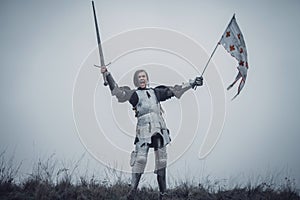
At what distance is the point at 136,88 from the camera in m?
8.60

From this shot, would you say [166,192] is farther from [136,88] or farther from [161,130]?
[136,88]

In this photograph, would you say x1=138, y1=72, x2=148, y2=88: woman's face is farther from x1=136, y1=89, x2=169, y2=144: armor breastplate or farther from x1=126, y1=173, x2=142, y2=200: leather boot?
x1=126, y1=173, x2=142, y2=200: leather boot

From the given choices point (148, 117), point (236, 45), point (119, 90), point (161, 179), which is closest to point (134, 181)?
point (161, 179)

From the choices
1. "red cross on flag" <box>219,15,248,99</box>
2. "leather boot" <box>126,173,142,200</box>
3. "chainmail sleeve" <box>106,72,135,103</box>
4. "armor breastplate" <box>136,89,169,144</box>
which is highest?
"red cross on flag" <box>219,15,248,99</box>

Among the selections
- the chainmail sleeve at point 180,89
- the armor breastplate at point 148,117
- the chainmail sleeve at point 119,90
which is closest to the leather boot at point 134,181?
the armor breastplate at point 148,117

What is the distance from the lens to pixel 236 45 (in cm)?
866

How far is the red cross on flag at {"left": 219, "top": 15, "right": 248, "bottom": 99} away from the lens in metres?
8.52

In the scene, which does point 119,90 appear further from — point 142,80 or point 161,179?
point 161,179

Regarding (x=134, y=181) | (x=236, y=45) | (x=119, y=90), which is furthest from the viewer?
(x=236, y=45)

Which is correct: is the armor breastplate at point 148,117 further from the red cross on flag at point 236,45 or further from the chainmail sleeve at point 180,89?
the red cross on flag at point 236,45

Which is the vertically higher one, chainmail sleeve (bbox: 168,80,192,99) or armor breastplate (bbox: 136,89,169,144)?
chainmail sleeve (bbox: 168,80,192,99)

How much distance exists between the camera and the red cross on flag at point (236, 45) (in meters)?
8.52

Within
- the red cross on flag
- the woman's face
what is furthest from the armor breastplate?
the red cross on flag

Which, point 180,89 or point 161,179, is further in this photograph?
point 180,89
